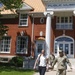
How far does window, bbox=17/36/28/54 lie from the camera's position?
37122 mm

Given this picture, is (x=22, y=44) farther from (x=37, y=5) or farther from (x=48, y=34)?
(x=48, y=34)

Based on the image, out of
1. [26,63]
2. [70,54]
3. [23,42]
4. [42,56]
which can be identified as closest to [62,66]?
[42,56]

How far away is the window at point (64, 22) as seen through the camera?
117 ft

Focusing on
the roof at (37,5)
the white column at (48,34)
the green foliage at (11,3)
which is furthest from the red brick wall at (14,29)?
the green foliage at (11,3)

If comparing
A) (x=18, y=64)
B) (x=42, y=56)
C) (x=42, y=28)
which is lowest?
(x=18, y=64)

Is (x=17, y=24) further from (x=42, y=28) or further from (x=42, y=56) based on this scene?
(x=42, y=56)

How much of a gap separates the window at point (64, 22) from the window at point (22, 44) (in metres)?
5.07

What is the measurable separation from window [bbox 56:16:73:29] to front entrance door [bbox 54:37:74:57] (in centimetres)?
163

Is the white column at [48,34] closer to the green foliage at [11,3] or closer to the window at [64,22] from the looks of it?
the window at [64,22]

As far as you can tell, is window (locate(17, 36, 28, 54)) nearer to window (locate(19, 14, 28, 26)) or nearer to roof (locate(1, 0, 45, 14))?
window (locate(19, 14, 28, 26))

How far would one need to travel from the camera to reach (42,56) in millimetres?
14297

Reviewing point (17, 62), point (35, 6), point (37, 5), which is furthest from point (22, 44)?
point (17, 62)

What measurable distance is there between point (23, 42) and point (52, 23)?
5071mm

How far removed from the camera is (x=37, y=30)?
37000 millimetres
